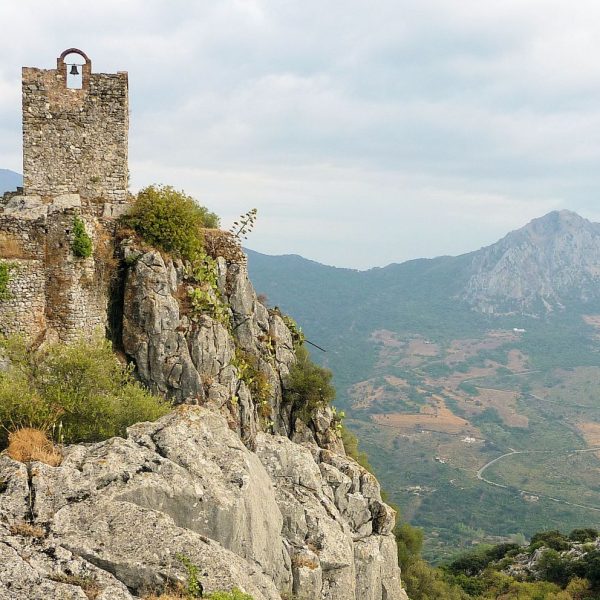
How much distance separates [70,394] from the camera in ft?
56.2

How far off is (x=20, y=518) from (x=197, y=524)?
3208 mm

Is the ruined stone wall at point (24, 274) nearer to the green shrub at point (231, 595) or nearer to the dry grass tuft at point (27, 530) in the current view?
the dry grass tuft at point (27, 530)

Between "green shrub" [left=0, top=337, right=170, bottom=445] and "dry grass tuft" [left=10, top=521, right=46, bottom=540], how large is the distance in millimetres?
3957

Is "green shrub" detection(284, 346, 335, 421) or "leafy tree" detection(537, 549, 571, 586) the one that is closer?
"green shrub" detection(284, 346, 335, 421)

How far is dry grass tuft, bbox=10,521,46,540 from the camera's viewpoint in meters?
10.8

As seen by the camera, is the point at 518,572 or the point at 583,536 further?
the point at 583,536

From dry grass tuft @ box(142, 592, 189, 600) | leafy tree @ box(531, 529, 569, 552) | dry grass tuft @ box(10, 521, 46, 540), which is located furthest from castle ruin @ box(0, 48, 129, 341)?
leafy tree @ box(531, 529, 569, 552)

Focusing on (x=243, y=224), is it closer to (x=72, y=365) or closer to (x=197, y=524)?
(x=72, y=365)

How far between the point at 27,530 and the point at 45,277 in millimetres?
12643

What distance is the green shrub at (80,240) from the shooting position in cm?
2194

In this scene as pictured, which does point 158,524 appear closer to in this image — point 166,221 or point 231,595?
point 231,595

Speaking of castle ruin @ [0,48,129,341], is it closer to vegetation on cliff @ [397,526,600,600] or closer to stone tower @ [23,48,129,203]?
stone tower @ [23,48,129,203]

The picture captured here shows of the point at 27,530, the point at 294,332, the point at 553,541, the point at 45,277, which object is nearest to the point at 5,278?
the point at 45,277

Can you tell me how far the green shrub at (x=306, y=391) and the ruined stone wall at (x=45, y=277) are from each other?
1005 centimetres
